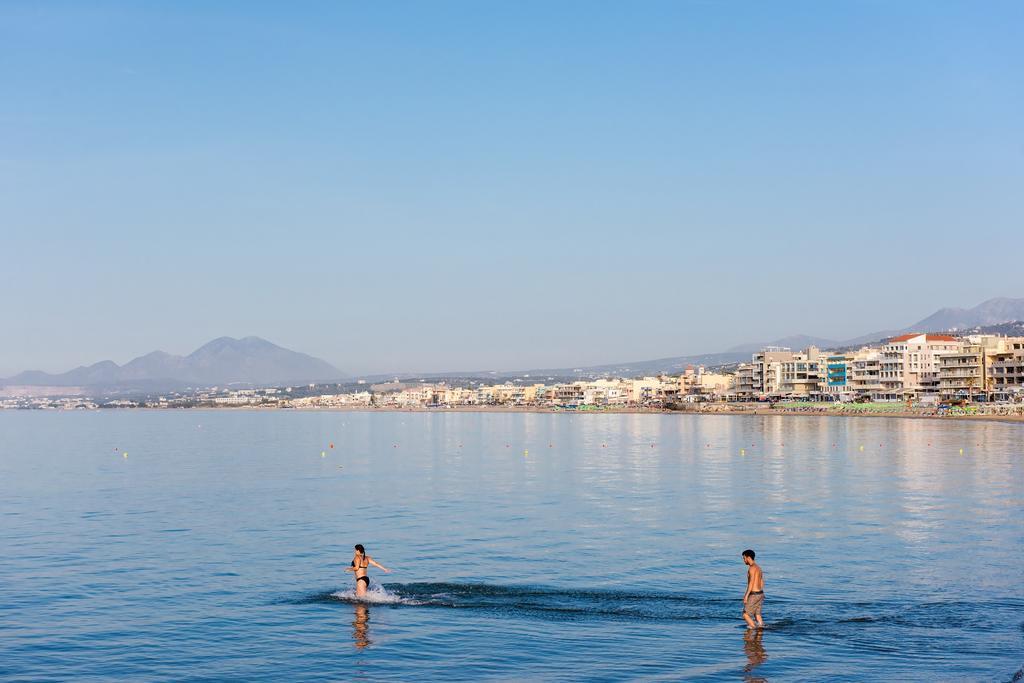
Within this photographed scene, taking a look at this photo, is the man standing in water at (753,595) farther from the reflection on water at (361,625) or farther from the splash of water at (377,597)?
the splash of water at (377,597)

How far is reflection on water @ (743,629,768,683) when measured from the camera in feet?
68.9

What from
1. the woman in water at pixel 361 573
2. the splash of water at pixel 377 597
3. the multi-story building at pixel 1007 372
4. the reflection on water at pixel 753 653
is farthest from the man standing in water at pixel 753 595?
the multi-story building at pixel 1007 372

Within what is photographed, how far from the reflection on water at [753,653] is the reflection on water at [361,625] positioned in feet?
27.7

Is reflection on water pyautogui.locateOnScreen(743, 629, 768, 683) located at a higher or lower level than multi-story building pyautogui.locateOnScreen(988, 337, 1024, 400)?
lower

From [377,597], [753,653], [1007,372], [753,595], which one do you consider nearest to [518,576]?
[377,597]

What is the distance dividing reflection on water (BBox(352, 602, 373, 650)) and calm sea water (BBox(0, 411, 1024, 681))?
0.11 meters

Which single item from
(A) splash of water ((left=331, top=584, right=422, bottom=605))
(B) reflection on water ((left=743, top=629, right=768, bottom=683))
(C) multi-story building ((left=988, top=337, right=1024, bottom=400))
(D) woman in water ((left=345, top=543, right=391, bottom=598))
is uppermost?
(C) multi-story building ((left=988, top=337, right=1024, bottom=400))

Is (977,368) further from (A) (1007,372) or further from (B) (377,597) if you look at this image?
(B) (377,597)

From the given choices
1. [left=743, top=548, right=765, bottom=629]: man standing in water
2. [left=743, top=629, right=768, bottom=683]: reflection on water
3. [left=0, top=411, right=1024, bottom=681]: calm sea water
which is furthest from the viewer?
[left=743, top=548, right=765, bottom=629]: man standing in water

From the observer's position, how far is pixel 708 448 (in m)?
98.9

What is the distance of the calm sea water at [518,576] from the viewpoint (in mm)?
22641

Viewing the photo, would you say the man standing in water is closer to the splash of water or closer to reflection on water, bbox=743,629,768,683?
reflection on water, bbox=743,629,768,683

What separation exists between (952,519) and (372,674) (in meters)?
31.3

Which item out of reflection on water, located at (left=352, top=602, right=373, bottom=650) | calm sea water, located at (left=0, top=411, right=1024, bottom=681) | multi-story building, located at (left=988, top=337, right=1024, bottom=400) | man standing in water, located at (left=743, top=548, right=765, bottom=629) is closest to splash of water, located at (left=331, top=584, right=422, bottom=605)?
calm sea water, located at (left=0, top=411, right=1024, bottom=681)
